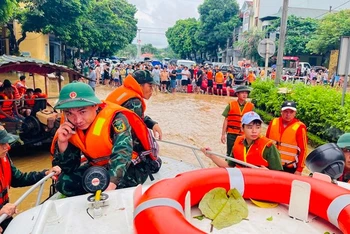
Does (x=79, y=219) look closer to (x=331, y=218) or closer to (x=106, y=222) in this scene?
(x=106, y=222)

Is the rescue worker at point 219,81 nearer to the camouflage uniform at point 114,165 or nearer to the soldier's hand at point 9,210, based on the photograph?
the camouflage uniform at point 114,165

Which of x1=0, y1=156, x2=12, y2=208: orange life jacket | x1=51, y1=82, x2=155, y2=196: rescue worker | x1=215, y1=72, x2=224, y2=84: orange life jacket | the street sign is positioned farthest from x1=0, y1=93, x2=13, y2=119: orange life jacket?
x1=215, y1=72, x2=224, y2=84: orange life jacket

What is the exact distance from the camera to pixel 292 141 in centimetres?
376

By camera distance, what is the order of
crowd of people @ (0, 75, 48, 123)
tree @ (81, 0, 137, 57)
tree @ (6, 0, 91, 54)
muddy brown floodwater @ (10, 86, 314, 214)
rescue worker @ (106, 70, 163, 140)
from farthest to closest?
tree @ (81, 0, 137, 57)
tree @ (6, 0, 91, 54)
crowd of people @ (0, 75, 48, 123)
muddy brown floodwater @ (10, 86, 314, 214)
rescue worker @ (106, 70, 163, 140)

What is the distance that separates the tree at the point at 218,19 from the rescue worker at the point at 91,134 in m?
44.0

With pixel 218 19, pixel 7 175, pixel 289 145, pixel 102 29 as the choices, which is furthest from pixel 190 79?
pixel 218 19

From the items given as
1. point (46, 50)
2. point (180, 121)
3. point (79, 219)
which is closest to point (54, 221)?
point (79, 219)

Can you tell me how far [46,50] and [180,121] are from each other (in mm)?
20355

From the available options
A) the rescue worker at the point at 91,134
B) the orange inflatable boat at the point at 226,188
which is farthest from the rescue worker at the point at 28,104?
the orange inflatable boat at the point at 226,188

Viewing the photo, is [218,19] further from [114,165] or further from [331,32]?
[114,165]

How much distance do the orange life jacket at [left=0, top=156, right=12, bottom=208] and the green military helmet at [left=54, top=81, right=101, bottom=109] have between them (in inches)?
32.4

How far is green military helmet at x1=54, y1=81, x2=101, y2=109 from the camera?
211 centimetres

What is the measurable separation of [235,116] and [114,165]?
3134 millimetres

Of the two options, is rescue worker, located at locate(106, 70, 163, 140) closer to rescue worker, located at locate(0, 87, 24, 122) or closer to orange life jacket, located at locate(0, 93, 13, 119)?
rescue worker, located at locate(0, 87, 24, 122)
